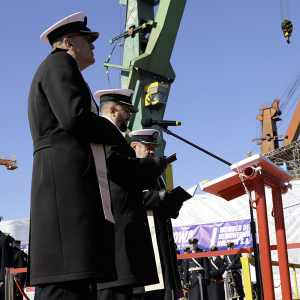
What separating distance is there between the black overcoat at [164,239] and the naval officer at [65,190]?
5.95 ft

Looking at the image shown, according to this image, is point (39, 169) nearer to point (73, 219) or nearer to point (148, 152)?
point (73, 219)

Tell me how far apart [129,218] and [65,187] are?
3.28 feet

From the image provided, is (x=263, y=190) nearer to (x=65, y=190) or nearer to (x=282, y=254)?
(x=282, y=254)

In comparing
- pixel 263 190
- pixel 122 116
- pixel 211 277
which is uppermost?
pixel 122 116

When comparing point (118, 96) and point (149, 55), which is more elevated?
point (149, 55)

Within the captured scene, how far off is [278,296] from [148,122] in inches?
429

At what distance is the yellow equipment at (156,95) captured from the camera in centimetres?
1519

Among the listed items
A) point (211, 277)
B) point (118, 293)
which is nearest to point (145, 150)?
point (118, 293)

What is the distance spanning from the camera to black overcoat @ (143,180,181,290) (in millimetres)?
3748

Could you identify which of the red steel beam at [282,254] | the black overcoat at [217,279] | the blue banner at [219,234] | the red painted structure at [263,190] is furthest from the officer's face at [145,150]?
the blue banner at [219,234]

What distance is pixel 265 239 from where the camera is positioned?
3.24 metres

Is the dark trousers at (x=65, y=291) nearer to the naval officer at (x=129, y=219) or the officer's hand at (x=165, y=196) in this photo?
the naval officer at (x=129, y=219)

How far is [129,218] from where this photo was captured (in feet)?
9.14

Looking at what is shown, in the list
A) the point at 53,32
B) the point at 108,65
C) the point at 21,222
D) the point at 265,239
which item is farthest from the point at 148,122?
the point at 21,222
